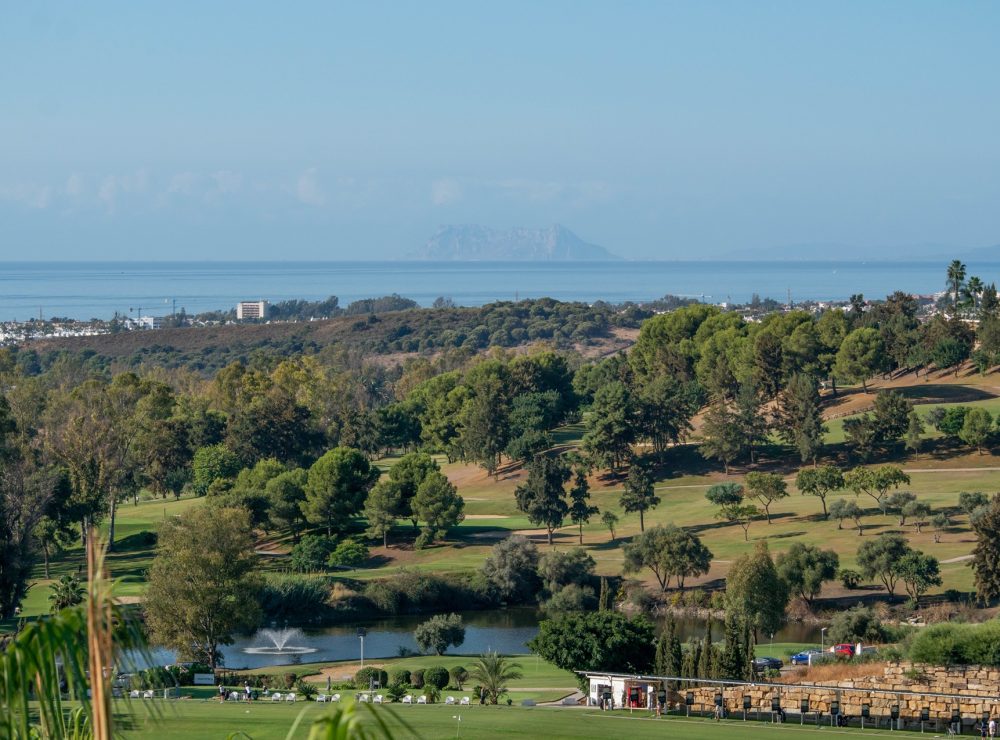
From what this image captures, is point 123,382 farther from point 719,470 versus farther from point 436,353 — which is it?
point 436,353

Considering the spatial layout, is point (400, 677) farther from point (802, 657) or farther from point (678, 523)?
point (678, 523)

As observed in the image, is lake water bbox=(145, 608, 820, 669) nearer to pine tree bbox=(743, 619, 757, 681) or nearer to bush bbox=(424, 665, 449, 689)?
bush bbox=(424, 665, 449, 689)

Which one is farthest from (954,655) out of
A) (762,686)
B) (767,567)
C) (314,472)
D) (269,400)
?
(269,400)

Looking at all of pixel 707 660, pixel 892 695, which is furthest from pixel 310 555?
pixel 892 695

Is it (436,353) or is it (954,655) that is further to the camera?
(436,353)

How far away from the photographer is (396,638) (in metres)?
60.0

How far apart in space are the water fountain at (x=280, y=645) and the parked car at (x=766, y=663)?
18238 mm

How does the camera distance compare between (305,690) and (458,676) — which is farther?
(458,676)

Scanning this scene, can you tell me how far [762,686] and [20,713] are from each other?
29.1m

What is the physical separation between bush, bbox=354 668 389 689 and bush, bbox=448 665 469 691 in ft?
6.86

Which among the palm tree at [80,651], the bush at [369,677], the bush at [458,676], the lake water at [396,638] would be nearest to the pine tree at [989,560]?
the lake water at [396,638]

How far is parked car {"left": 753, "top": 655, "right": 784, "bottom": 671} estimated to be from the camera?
4460 centimetres

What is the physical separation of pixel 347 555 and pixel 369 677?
28.0m

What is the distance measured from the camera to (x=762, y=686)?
116ft
